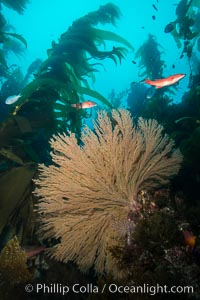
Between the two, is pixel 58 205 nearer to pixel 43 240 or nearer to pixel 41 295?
pixel 43 240

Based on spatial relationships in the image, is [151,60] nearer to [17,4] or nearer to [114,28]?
[17,4]

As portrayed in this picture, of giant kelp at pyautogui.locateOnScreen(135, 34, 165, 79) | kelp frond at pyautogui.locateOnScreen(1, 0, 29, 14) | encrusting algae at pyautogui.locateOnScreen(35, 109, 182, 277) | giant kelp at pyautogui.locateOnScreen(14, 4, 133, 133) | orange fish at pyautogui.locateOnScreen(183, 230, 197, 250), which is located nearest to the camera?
orange fish at pyautogui.locateOnScreen(183, 230, 197, 250)

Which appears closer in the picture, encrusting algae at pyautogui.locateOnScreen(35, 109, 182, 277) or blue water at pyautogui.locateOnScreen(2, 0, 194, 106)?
encrusting algae at pyautogui.locateOnScreen(35, 109, 182, 277)

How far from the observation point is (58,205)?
3068 mm

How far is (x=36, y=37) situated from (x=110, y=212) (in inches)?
5314

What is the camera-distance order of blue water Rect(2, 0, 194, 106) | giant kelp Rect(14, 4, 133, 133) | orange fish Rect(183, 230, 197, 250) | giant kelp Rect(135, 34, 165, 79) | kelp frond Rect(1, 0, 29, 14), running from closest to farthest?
orange fish Rect(183, 230, 197, 250) < giant kelp Rect(14, 4, 133, 133) < kelp frond Rect(1, 0, 29, 14) < giant kelp Rect(135, 34, 165, 79) < blue water Rect(2, 0, 194, 106)

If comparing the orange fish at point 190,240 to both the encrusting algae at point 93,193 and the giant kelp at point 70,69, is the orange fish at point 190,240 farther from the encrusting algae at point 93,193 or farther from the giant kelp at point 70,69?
the giant kelp at point 70,69

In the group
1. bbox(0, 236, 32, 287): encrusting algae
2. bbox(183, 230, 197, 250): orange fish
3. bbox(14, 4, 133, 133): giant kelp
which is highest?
bbox(14, 4, 133, 133): giant kelp

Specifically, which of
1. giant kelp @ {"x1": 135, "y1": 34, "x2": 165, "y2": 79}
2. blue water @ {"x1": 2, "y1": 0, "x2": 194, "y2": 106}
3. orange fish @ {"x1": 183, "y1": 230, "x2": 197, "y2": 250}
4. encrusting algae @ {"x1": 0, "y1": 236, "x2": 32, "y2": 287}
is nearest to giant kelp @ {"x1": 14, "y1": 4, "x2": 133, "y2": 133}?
encrusting algae @ {"x1": 0, "y1": 236, "x2": 32, "y2": 287}

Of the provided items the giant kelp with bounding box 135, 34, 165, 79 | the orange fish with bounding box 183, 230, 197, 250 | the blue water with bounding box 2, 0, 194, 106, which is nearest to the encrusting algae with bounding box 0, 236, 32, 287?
the orange fish with bounding box 183, 230, 197, 250

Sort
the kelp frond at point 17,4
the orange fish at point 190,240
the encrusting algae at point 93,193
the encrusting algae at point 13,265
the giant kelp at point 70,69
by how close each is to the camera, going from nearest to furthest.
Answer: the orange fish at point 190,240, the encrusting algae at point 93,193, the encrusting algae at point 13,265, the giant kelp at point 70,69, the kelp frond at point 17,4

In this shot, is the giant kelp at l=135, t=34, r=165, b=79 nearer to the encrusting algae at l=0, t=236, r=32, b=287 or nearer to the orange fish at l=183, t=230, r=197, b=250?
the encrusting algae at l=0, t=236, r=32, b=287

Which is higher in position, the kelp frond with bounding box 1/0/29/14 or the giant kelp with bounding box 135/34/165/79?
the giant kelp with bounding box 135/34/165/79

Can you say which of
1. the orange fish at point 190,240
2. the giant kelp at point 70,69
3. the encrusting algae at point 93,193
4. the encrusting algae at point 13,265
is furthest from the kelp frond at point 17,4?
the orange fish at point 190,240
